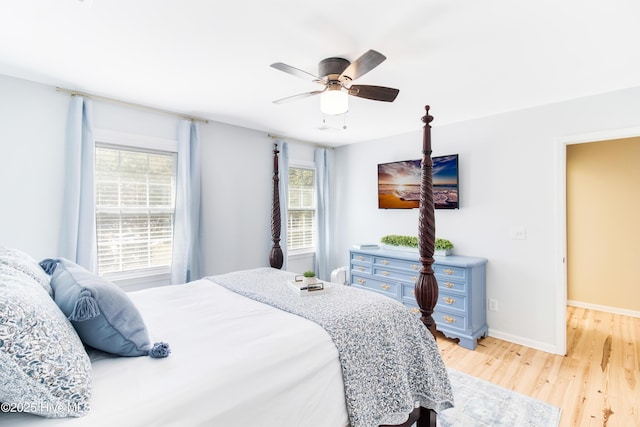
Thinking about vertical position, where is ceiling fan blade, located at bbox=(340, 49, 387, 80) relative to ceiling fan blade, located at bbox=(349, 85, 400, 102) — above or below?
above

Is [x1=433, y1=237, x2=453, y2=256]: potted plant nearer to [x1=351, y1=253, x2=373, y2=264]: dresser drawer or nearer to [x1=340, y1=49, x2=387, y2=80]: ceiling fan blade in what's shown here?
[x1=351, y1=253, x2=373, y2=264]: dresser drawer

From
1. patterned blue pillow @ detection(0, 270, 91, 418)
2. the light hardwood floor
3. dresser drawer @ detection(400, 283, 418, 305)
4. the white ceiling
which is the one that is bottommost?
the light hardwood floor

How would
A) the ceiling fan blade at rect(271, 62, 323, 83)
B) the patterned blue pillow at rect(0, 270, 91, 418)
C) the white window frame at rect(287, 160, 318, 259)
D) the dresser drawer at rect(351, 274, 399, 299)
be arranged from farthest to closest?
the white window frame at rect(287, 160, 318, 259)
the dresser drawer at rect(351, 274, 399, 299)
the ceiling fan blade at rect(271, 62, 323, 83)
the patterned blue pillow at rect(0, 270, 91, 418)

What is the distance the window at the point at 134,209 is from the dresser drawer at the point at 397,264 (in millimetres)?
2497

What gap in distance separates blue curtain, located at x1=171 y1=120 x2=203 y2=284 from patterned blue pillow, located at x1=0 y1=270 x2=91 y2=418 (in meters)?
2.33

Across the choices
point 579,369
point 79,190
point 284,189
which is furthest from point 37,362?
point 579,369

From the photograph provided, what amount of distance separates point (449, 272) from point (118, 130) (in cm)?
369

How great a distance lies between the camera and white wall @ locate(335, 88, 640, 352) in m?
2.90

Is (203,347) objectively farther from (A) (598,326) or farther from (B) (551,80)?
(A) (598,326)

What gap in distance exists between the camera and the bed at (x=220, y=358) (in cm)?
87

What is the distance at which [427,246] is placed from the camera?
2.00 metres

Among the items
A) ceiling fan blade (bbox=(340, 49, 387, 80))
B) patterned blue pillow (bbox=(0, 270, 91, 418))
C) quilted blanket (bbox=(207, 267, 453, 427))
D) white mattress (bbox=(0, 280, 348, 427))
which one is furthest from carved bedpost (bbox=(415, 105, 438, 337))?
patterned blue pillow (bbox=(0, 270, 91, 418))

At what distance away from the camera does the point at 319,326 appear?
1562 mm

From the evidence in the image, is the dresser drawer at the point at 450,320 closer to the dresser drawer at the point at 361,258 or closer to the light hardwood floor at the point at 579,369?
the light hardwood floor at the point at 579,369
